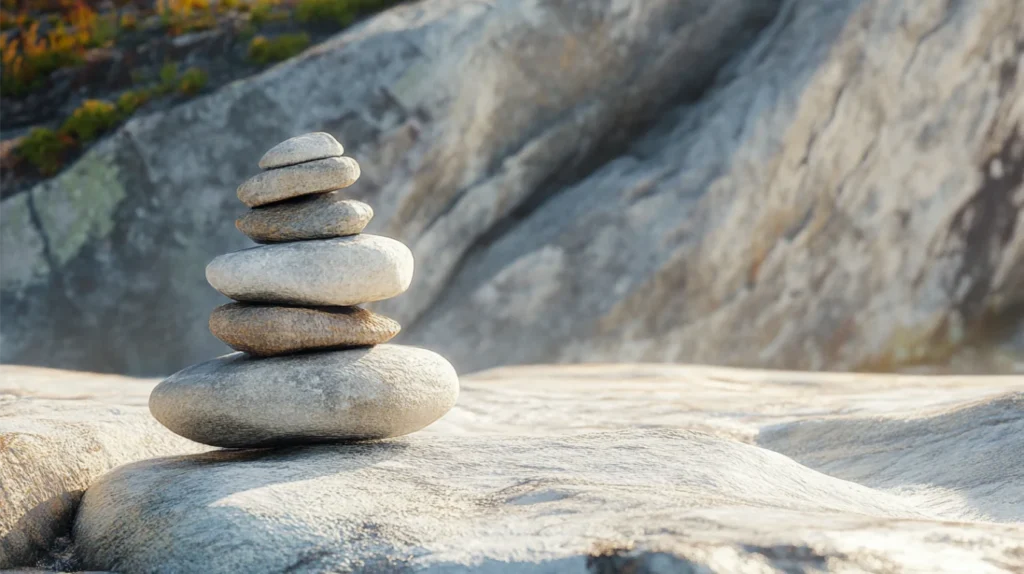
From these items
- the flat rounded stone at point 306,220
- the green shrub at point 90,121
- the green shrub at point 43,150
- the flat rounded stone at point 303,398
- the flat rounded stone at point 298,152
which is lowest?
the flat rounded stone at point 303,398

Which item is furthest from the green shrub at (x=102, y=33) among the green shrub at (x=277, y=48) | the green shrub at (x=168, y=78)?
the green shrub at (x=277, y=48)

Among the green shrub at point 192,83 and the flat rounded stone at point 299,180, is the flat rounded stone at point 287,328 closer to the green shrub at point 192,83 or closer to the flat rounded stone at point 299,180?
the flat rounded stone at point 299,180

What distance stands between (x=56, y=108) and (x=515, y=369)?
6.06 meters

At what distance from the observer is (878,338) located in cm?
1180

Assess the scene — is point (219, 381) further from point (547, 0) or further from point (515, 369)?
point (547, 0)

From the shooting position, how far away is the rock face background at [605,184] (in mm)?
9875

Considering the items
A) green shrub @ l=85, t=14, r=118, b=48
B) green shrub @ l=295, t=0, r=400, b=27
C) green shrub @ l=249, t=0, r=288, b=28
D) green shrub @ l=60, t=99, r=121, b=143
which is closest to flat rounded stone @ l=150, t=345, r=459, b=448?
green shrub @ l=60, t=99, r=121, b=143

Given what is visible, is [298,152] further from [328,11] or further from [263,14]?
[263,14]

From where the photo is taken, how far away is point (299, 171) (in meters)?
4.50

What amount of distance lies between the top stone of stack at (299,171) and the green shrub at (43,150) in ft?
21.5

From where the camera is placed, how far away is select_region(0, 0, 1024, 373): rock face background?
988 centimetres

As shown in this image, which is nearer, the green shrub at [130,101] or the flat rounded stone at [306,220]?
the flat rounded stone at [306,220]

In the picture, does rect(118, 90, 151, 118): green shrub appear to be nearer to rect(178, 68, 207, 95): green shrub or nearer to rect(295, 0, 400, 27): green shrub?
rect(178, 68, 207, 95): green shrub

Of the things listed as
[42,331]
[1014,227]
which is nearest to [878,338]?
[1014,227]
